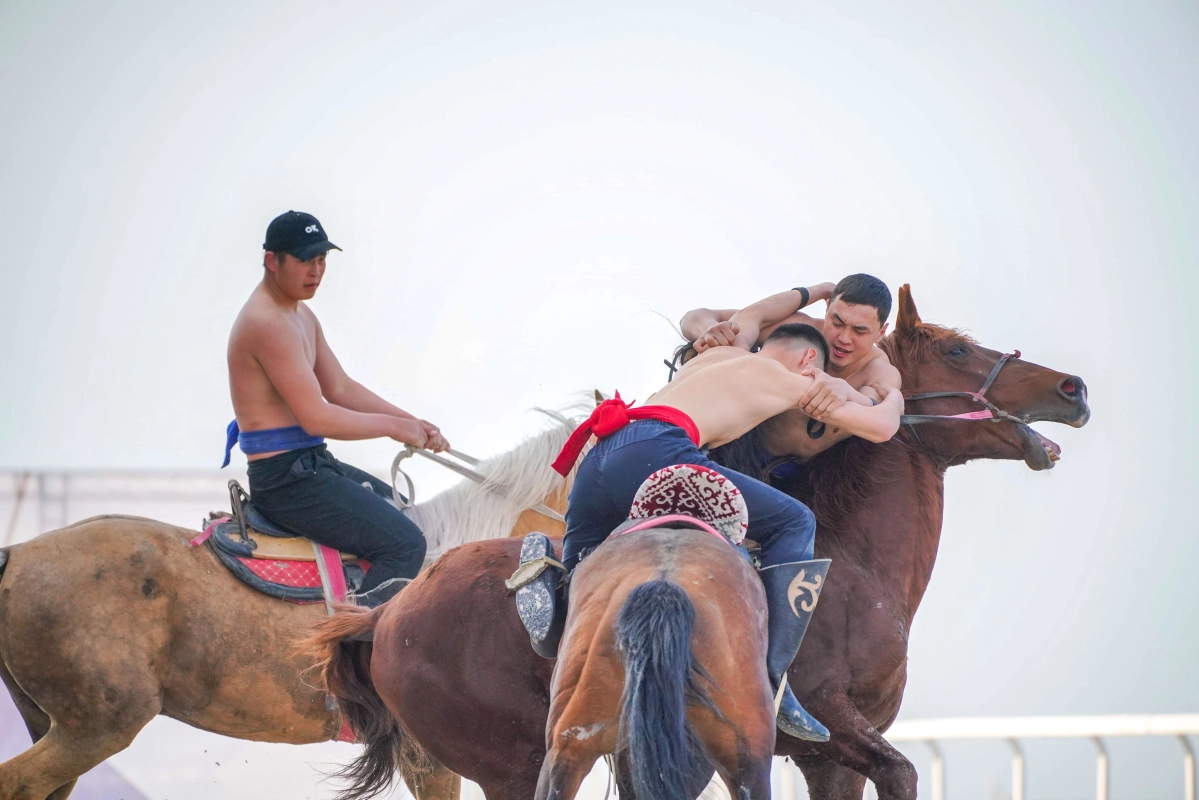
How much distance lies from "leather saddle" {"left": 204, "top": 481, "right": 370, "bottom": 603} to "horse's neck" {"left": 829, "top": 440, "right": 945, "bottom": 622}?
1.93 metres

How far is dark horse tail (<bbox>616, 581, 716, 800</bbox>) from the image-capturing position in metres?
1.87

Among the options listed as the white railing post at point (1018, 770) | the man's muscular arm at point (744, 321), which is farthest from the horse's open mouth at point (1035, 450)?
the white railing post at point (1018, 770)

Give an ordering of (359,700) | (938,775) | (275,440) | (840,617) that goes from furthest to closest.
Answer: (938,775) < (275,440) < (359,700) < (840,617)

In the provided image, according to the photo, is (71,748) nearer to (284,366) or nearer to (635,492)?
(284,366)

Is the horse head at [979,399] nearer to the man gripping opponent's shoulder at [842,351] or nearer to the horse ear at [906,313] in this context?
the horse ear at [906,313]

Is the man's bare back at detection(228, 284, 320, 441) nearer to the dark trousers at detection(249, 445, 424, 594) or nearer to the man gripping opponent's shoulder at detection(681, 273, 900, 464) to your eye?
the dark trousers at detection(249, 445, 424, 594)

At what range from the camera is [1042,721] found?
15.0ft

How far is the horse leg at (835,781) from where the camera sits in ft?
10.7

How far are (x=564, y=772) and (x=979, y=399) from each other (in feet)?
7.24

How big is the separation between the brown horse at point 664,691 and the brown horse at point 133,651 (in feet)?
5.83

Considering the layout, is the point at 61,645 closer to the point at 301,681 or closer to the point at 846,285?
the point at 301,681

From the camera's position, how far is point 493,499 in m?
4.59

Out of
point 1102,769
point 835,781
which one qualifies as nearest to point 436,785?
point 835,781

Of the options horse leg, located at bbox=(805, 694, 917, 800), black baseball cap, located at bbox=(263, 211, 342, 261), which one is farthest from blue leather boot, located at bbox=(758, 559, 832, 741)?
black baseball cap, located at bbox=(263, 211, 342, 261)
